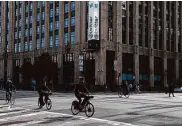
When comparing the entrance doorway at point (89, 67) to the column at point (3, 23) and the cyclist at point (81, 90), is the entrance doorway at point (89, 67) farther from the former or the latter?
the cyclist at point (81, 90)

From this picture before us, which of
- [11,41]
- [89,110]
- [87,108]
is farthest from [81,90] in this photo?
[11,41]

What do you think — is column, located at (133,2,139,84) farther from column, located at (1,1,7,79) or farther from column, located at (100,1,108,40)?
column, located at (1,1,7,79)

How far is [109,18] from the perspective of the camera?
202 feet

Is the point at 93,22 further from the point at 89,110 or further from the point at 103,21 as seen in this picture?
the point at 89,110

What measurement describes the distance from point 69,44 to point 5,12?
29515 millimetres

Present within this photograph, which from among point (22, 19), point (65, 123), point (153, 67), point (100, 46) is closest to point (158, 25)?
point (153, 67)

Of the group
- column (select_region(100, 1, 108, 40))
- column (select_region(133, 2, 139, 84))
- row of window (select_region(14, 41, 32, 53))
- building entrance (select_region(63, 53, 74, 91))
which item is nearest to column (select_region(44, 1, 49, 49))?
building entrance (select_region(63, 53, 74, 91))

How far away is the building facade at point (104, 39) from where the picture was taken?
60188 mm

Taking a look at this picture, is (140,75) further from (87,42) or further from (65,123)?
(65,123)

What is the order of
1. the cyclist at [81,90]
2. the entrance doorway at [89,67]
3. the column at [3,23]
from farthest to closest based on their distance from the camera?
the column at [3,23] < the entrance doorway at [89,67] < the cyclist at [81,90]

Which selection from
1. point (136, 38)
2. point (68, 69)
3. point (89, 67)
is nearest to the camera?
point (89, 67)

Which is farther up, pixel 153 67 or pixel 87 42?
pixel 87 42

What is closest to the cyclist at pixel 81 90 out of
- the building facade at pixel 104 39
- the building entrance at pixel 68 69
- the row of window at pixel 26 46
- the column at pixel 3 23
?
the building facade at pixel 104 39

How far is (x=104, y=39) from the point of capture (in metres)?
59.0
